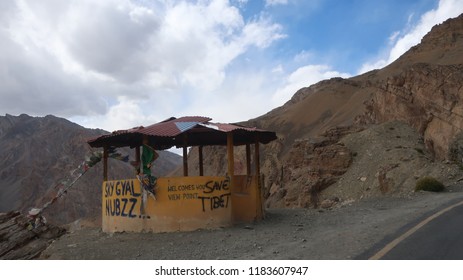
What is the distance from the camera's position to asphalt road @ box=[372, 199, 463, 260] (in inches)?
309

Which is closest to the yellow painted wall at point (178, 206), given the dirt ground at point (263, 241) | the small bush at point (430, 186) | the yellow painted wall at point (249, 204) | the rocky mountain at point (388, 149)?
the dirt ground at point (263, 241)

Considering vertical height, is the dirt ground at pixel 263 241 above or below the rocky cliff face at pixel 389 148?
below

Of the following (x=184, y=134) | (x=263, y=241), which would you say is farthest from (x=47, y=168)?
(x=263, y=241)

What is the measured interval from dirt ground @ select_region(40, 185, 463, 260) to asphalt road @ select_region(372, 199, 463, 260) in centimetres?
32

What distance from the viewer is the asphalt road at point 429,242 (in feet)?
25.8

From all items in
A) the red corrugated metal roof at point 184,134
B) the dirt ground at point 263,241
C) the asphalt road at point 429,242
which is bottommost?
the dirt ground at point 263,241

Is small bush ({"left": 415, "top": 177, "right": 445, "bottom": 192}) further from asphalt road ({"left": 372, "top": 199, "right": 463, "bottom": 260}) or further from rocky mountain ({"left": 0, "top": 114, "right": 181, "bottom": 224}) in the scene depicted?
rocky mountain ({"left": 0, "top": 114, "right": 181, "bottom": 224})

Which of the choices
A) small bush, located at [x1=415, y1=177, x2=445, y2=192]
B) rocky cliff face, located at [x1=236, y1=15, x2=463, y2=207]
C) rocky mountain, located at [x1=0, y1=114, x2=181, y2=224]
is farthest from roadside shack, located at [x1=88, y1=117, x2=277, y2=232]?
rocky mountain, located at [x1=0, y1=114, x2=181, y2=224]

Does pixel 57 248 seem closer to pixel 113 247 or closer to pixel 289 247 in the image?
pixel 113 247

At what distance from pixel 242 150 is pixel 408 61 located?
4401cm

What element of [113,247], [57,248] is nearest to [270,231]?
[113,247]

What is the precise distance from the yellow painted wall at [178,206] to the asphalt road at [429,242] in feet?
20.1

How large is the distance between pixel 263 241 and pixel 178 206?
144 inches

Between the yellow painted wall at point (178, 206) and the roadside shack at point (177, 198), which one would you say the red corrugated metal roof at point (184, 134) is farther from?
the yellow painted wall at point (178, 206)
